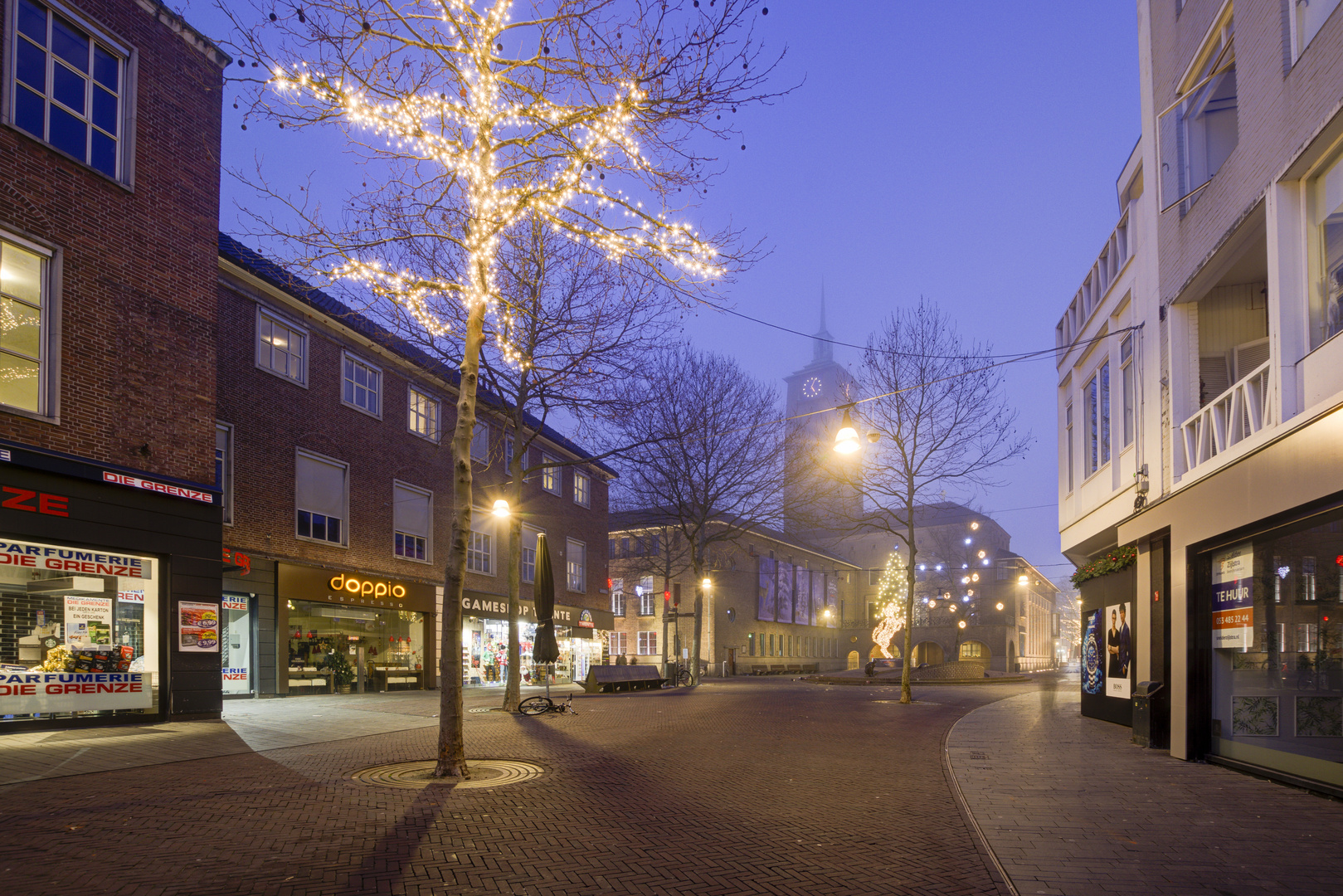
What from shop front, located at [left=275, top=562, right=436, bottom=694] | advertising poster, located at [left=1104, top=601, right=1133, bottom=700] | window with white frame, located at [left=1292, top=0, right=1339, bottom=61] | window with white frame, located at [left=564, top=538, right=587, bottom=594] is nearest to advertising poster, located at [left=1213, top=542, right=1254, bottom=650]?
advertising poster, located at [left=1104, top=601, right=1133, bottom=700]

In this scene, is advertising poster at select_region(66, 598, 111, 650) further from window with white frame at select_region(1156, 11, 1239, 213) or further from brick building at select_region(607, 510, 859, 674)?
brick building at select_region(607, 510, 859, 674)

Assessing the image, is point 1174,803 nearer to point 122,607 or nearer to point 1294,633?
point 1294,633

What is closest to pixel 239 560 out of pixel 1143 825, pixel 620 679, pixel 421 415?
pixel 421 415

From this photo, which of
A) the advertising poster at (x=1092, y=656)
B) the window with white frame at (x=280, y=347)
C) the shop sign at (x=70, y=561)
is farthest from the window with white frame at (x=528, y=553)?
the shop sign at (x=70, y=561)

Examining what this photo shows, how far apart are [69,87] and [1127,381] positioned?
17.2 m

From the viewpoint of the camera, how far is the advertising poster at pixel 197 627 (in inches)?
560

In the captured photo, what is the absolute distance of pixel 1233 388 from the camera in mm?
10438

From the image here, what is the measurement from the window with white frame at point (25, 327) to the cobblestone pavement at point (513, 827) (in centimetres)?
567

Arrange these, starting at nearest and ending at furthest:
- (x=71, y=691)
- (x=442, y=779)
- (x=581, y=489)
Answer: (x=442, y=779) < (x=71, y=691) < (x=581, y=489)

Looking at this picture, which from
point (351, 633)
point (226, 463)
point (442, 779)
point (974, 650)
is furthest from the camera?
point (974, 650)

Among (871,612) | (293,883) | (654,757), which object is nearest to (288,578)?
(654,757)

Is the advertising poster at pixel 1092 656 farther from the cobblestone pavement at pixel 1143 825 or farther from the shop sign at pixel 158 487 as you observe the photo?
the shop sign at pixel 158 487

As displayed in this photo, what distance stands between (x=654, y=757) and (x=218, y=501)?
8704 millimetres

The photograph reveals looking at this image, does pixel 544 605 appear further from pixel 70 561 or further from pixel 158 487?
pixel 70 561
